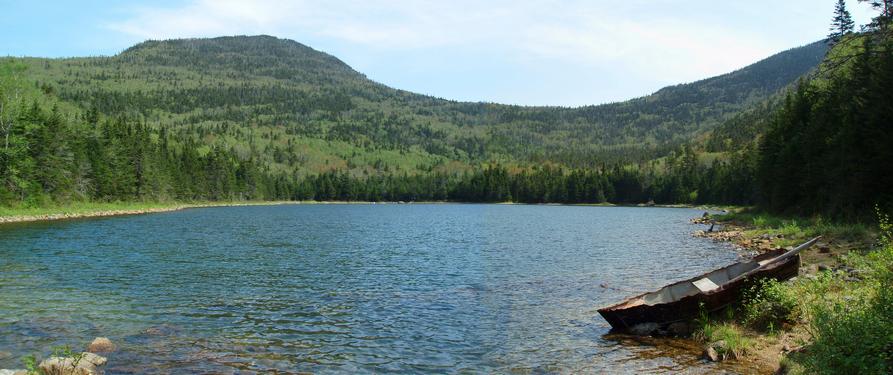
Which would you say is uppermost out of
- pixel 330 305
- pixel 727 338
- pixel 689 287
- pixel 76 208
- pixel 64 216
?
pixel 76 208

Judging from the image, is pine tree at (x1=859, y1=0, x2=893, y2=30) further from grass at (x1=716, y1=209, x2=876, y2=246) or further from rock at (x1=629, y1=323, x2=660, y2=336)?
rock at (x1=629, y1=323, x2=660, y2=336)

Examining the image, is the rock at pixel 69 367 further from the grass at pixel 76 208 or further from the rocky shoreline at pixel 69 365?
the grass at pixel 76 208

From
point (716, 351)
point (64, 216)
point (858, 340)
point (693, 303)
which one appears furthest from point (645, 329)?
point (64, 216)

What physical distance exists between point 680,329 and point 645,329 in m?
1.30

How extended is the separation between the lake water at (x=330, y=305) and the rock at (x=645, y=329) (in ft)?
4.11

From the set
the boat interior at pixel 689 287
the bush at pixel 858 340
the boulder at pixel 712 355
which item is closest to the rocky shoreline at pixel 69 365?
the boat interior at pixel 689 287

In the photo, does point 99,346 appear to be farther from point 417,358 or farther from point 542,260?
point 542,260

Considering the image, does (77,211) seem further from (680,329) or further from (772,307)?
(772,307)

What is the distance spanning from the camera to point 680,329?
827 inches

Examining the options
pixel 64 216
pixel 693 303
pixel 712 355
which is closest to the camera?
pixel 712 355

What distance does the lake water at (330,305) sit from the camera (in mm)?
18312

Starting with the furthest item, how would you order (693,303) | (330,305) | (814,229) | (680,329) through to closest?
(814,229), (330,305), (680,329), (693,303)

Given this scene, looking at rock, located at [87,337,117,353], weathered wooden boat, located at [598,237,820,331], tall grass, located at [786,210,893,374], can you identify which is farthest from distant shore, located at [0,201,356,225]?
tall grass, located at [786,210,893,374]

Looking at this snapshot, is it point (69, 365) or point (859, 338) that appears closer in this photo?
point (859, 338)
